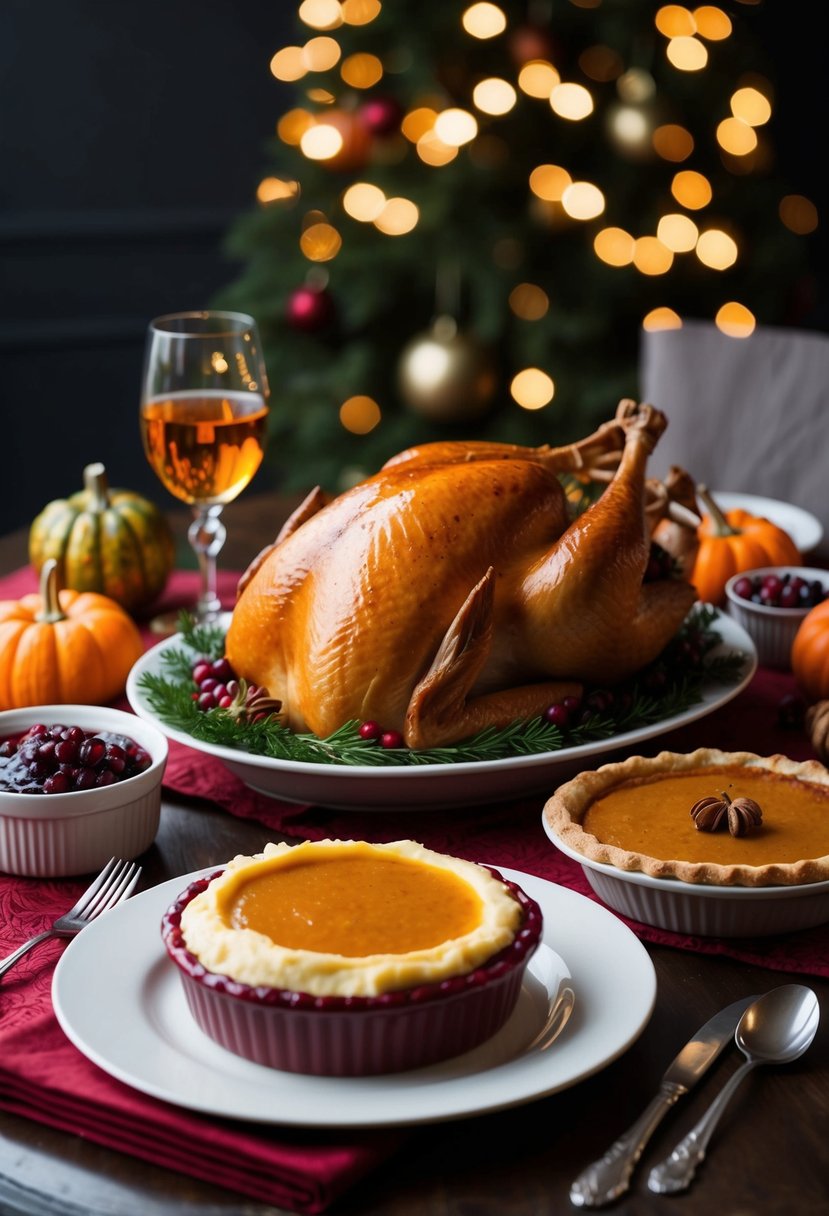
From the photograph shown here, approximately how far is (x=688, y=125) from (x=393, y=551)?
3314mm

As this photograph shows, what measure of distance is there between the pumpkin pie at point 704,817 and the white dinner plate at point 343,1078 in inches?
4.7

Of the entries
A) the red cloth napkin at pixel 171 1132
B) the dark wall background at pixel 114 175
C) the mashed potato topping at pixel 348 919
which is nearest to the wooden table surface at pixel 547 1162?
the red cloth napkin at pixel 171 1132

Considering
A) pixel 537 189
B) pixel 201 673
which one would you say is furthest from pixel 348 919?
pixel 537 189

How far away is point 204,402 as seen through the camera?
214 centimetres

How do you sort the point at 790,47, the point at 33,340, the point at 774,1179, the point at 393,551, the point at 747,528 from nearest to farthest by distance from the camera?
1. the point at 774,1179
2. the point at 393,551
3. the point at 747,528
4. the point at 790,47
5. the point at 33,340

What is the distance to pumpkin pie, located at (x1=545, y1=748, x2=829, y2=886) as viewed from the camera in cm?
130

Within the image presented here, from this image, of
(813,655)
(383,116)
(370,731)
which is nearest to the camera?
(370,731)

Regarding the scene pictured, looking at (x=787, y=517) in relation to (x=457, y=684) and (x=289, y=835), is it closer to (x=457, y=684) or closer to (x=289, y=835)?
(x=457, y=684)

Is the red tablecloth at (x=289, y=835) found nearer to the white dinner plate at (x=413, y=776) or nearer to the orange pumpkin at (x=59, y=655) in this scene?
the white dinner plate at (x=413, y=776)

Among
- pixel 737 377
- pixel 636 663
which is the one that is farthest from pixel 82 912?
pixel 737 377

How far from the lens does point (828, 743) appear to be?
1.75m

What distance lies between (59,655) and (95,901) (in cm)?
68

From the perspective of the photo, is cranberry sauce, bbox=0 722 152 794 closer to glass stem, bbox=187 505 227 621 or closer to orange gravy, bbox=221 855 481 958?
orange gravy, bbox=221 855 481 958

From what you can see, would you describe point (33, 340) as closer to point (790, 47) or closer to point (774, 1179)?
point (790, 47)
